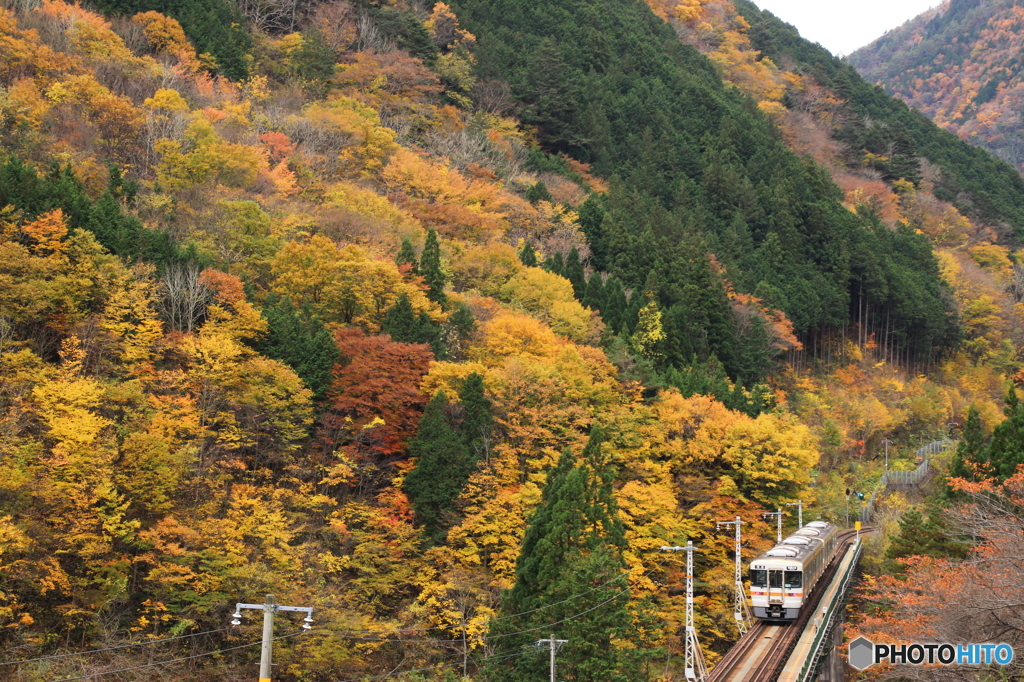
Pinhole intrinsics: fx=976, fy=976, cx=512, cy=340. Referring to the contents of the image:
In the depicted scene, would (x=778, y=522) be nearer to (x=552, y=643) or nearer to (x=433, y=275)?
(x=433, y=275)

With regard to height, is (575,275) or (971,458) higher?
(575,275)

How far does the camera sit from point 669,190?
262ft

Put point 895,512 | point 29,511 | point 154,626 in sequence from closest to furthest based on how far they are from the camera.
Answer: point 29,511
point 154,626
point 895,512

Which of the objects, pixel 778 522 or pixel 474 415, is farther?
pixel 778 522

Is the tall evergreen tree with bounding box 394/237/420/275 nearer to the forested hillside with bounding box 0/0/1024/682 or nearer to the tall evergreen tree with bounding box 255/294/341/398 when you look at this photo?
the forested hillside with bounding box 0/0/1024/682

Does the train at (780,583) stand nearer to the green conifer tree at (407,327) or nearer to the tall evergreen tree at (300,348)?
the green conifer tree at (407,327)

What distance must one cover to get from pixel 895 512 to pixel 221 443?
1586 inches

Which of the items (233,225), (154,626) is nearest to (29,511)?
(154,626)

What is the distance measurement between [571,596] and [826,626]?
30.2 feet

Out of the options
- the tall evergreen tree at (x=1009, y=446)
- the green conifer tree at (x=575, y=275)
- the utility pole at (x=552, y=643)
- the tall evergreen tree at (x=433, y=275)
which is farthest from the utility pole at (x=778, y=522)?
the tall evergreen tree at (x=433, y=275)

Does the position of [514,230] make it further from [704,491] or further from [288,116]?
[704,491]

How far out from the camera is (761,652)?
95.0 ft

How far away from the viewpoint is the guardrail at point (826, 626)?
1040 inches

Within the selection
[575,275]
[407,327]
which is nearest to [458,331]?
[407,327]
